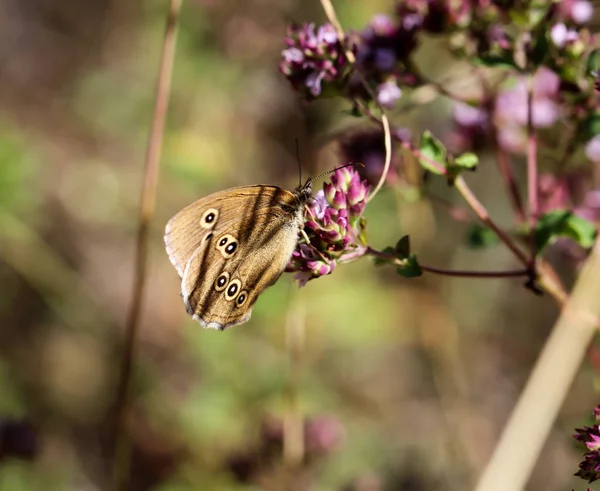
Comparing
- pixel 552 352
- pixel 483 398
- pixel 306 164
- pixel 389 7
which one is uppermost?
pixel 389 7

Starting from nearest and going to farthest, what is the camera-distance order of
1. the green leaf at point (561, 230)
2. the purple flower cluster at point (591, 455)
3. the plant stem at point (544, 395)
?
1. the purple flower cluster at point (591, 455)
2. the plant stem at point (544, 395)
3. the green leaf at point (561, 230)

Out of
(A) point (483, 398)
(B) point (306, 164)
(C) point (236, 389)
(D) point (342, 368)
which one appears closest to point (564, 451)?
(A) point (483, 398)

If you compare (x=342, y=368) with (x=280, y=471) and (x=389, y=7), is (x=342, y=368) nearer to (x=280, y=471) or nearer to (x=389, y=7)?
(x=280, y=471)

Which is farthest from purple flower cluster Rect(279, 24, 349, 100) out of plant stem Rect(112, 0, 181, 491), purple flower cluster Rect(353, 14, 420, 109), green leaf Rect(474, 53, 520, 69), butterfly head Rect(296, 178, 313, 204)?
plant stem Rect(112, 0, 181, 491)

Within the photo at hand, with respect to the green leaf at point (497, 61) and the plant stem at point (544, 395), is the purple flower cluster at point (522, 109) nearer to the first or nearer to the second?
the green leaf at point (497, 61)

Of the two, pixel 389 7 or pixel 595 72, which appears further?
pixel 389 7

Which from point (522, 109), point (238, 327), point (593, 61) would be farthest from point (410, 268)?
point (238, 327)

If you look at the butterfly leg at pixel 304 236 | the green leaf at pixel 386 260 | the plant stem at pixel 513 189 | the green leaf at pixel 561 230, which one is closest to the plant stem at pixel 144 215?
the butterfly leg at pixel 304 236

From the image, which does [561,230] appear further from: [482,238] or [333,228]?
[333,228]
